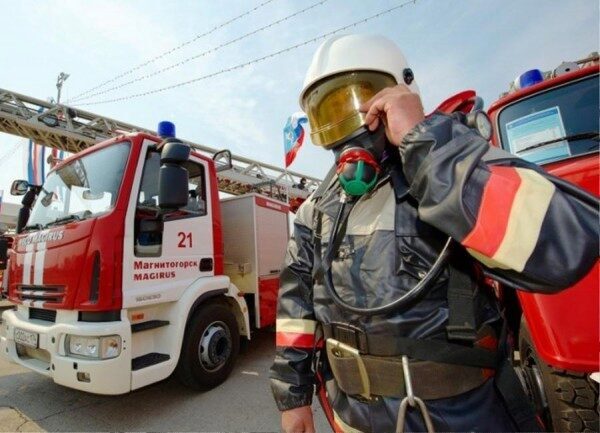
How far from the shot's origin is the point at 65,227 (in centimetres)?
291

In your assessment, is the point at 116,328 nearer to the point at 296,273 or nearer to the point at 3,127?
the point at 296,273

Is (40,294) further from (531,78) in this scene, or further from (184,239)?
(531,78)

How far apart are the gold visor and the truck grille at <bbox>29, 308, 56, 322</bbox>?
285 cm

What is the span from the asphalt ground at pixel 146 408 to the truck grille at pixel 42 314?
30.7 inches

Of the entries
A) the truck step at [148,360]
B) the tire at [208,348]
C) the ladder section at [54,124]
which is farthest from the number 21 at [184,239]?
the ladder section at [54,124]

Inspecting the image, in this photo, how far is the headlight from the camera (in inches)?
98.4

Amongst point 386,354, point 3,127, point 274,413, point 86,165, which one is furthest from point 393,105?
point 3,127

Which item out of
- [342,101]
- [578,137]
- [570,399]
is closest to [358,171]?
[342,101]

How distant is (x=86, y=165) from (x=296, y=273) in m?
2.88

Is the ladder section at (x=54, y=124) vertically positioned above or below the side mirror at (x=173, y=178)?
above

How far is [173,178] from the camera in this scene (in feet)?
9.02

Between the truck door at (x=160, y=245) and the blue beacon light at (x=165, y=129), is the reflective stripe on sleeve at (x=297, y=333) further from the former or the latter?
the blue beacon light at (x=165, y=129)

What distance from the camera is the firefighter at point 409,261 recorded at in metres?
0.80

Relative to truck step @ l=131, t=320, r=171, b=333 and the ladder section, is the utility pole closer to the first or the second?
the ladder section
